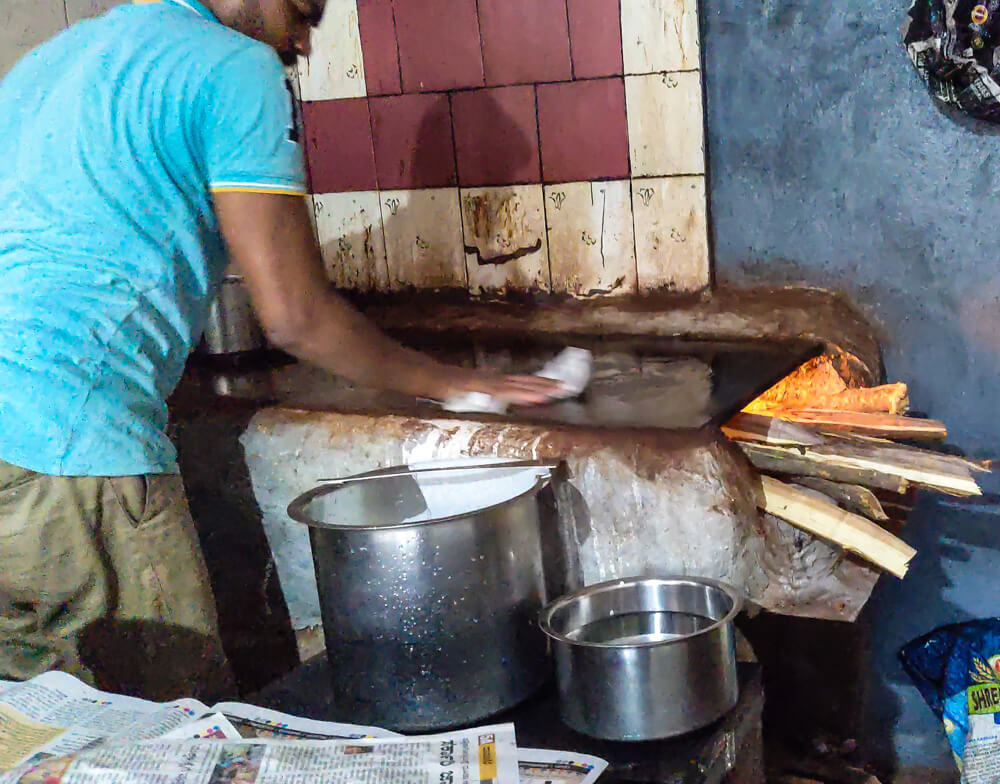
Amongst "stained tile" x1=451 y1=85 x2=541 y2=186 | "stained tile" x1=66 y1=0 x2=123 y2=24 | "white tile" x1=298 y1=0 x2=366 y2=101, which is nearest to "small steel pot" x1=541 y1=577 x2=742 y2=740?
"stained tile" x1=451 y1=85 x2=541 y2=186

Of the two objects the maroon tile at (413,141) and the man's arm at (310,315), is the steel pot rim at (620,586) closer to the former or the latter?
the man's arm at (310,315)

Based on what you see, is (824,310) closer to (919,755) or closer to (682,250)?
(682,250)

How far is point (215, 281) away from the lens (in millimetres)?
1730

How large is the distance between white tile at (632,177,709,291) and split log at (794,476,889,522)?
2.55 feet

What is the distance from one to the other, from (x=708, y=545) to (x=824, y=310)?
0.84m

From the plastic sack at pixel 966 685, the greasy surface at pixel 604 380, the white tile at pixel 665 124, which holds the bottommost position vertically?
the plastic sack at pixel 966 685

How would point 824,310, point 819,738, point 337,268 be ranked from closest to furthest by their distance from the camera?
point 824,310 → point 819,738 → point 337,268

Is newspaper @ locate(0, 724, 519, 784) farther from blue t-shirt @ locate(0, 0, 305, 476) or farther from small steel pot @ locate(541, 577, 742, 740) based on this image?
blue t-shirt @ locate(0, 0, 305, 476)

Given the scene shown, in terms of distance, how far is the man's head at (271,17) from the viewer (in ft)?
5.15

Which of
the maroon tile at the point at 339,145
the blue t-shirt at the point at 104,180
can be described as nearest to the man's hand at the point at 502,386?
the blue t-shirt at the point at 104,180

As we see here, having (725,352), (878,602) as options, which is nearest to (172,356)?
(725,352)

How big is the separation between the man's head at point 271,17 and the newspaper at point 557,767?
3.79 ft

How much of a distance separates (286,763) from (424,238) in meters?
1.69

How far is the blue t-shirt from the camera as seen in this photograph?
149 centimetres
